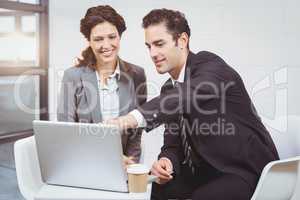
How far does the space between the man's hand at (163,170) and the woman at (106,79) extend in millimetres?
228

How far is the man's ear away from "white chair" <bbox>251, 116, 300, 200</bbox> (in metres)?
A: 0.72

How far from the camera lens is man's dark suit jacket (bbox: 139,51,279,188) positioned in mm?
2307

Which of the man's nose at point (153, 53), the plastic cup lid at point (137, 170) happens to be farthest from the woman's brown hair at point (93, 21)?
the plastic cup lid at point (137, 170)

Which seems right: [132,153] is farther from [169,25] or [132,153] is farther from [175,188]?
[169,25]

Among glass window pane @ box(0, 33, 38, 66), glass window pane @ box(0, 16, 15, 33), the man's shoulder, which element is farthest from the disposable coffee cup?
glass window pane @ box(0, 16, 15, 33)

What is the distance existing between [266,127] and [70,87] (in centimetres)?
129

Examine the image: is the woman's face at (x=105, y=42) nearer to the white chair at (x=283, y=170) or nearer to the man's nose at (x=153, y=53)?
the man's nose at (x=153, y=53)

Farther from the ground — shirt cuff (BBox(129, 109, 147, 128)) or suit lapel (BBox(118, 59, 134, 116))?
suit lapel (BBox(118, 59, 134, 116))

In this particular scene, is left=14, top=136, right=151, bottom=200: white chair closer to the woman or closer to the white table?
the white table

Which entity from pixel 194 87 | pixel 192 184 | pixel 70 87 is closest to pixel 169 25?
pixel 194 87

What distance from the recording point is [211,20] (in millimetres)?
2498

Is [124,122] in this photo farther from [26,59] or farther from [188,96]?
[26,59]

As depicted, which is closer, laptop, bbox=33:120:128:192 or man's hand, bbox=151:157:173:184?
laptop, bbox=33:120:128:192

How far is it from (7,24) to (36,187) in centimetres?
119
